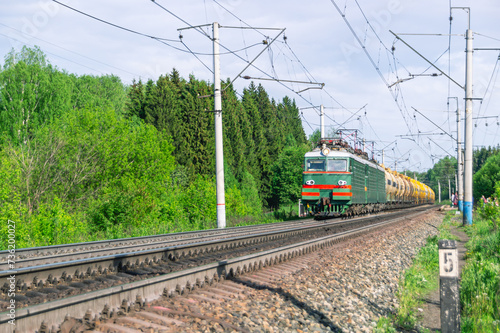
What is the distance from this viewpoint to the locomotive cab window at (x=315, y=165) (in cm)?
2536

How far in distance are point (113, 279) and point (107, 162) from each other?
19.5 meters

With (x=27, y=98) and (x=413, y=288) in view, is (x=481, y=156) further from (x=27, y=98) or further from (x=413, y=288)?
(x=413, y=288)

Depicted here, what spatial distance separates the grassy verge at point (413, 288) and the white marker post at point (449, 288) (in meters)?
0.84

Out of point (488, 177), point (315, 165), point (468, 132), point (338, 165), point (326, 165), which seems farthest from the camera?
point (488, 177)

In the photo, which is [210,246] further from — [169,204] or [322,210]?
[322,210]

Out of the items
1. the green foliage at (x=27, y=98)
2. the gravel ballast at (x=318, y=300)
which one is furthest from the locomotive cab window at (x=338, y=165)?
the green foliage at (x=27, y=98)

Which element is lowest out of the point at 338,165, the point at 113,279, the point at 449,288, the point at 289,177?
the point at 113,279

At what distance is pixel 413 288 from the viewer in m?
8.98

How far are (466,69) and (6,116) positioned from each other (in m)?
34.6

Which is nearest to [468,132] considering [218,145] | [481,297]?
[218,145]

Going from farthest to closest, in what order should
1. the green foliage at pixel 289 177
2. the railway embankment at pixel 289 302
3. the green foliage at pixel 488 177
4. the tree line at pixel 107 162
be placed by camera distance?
1. the green foliage at pixel 488 177
2. the green foliage at pixel 289 177
3. the tree line at pixel 107 162
4. the railway embankment at pixel 289 302

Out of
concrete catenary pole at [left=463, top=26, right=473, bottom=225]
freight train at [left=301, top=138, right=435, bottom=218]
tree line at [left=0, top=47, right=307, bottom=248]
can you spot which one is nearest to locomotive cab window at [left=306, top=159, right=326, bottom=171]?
freight train at [left=301, top=138, right=435, bottom=218]

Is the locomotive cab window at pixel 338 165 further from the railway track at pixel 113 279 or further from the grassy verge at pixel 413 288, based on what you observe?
the railway track at pixel 113 279

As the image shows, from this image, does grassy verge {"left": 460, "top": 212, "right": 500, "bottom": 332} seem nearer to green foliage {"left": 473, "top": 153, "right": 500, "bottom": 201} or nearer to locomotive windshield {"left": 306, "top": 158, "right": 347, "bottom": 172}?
locomotive windshield {"left": 306, "top": 158, "right": 347, "bottom": 172}
